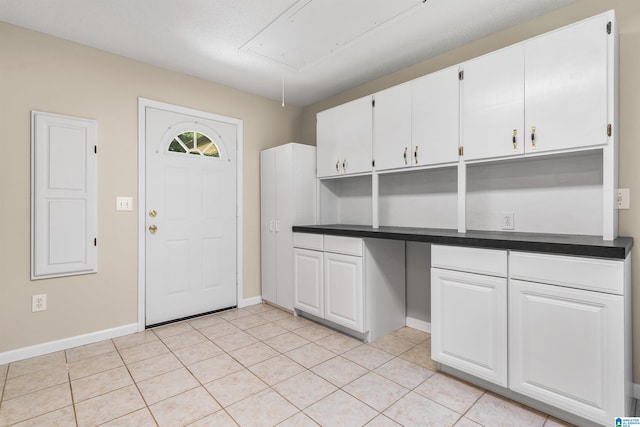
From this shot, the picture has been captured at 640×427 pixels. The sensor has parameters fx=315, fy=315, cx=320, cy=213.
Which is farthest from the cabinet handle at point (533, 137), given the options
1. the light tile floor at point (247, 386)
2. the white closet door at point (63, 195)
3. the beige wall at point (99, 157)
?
the white closet door at point (63, 195)

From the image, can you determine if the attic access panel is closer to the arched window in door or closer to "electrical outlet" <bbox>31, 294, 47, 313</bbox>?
the arched window in door

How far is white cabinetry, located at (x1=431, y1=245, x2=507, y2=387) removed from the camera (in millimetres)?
1829

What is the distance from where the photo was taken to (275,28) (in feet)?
7.72

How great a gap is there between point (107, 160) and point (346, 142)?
7.14ft

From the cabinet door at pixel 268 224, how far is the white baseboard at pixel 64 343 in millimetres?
1363

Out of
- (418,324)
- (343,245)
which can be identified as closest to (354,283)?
(343,245)

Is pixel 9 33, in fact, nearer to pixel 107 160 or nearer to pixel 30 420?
pixel 107 160

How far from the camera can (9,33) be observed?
2.34 meters

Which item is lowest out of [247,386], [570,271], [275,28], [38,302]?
[247,386]

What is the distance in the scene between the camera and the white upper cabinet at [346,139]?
2965 mm

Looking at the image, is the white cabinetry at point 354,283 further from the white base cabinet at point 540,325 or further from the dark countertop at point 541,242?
the white base cabinet at point 540,325

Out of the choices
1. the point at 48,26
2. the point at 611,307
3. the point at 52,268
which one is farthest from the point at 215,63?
the point at 611,307

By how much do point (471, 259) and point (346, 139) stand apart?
5.62 ft

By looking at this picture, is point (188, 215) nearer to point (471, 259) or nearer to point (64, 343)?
point (64, 343)
